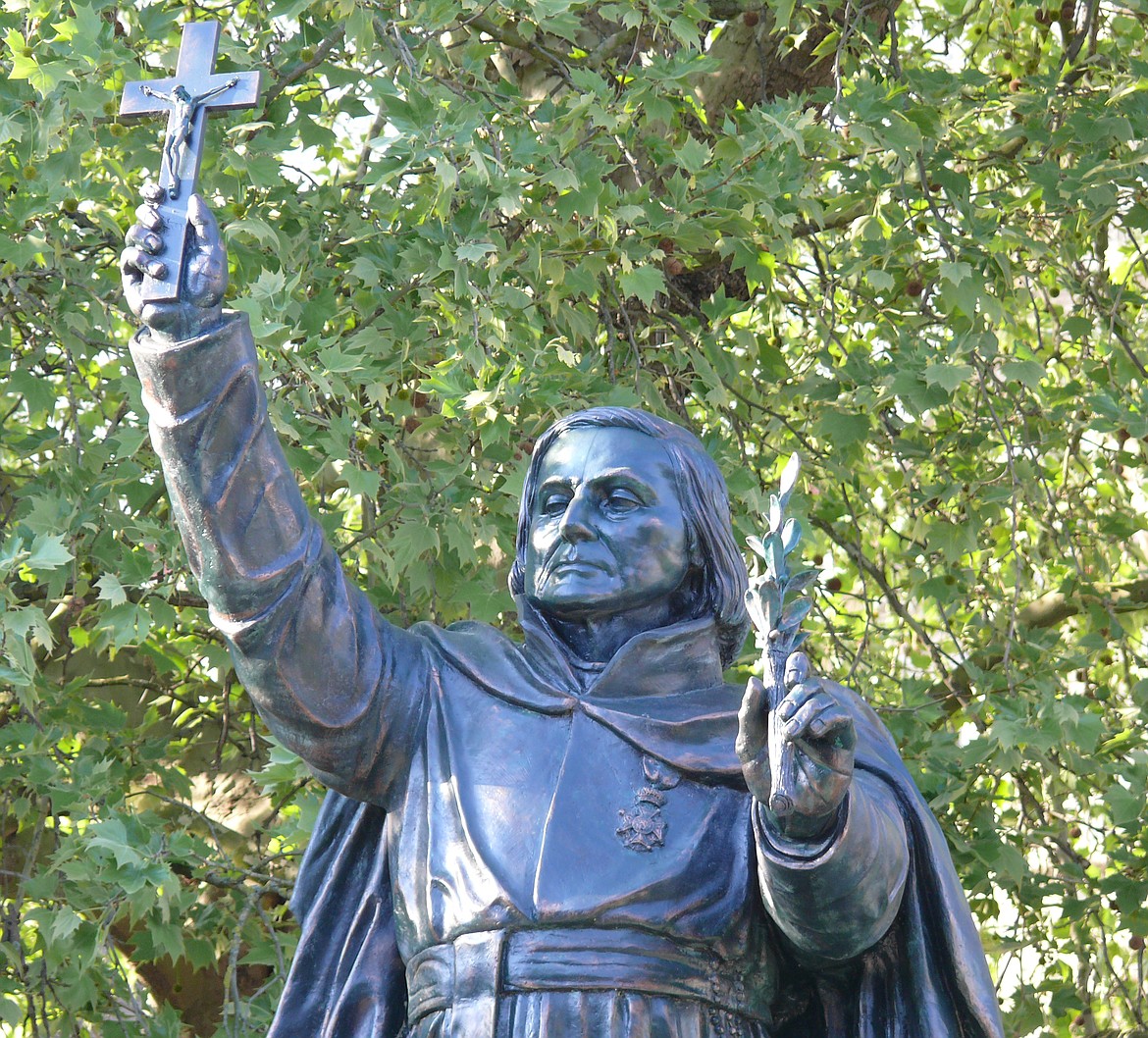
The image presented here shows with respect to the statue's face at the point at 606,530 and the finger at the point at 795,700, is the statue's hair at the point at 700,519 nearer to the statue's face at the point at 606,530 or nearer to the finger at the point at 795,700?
the statue's face at the point at 606,530

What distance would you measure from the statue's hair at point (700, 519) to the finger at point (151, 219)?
958 millimetres

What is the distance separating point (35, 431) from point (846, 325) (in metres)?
3.31

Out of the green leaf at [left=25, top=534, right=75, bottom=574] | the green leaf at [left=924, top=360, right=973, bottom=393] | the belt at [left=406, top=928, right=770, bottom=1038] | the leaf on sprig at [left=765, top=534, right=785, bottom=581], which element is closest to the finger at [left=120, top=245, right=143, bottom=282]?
the leaf on sprig at [left=765, top=534, right=785, bottom=581]

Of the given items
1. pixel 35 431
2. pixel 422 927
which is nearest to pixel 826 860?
pixel 422 927

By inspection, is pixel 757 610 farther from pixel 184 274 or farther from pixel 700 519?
pixel 184 274

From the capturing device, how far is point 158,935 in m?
7.36

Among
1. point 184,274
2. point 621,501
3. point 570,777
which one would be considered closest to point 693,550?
point 621,501

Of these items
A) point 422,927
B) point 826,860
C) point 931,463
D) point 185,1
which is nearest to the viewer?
point 826,860

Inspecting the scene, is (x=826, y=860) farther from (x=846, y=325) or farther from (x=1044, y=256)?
(x=846, y=325)

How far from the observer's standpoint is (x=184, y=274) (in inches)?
154

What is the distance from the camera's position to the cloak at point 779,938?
4129 millimetres

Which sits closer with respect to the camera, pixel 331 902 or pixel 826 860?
pixel 826 860

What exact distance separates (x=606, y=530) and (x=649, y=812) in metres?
0.56

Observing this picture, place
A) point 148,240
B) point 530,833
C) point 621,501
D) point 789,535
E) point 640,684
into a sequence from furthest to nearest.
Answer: point 621,501
point 640,684
point 530,833
point 148,240
point 789,535
